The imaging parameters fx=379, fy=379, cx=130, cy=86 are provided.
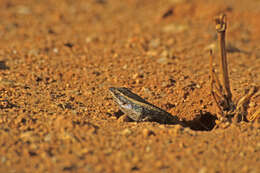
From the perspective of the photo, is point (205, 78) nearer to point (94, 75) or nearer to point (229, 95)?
point (229, 95)

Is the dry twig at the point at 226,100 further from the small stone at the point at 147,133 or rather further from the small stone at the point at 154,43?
the small stone at the point at 154,43

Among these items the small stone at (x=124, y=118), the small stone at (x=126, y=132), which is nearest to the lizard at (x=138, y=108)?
the small stone at (x=124, y=118)

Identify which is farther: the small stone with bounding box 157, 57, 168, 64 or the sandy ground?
the small stone with bounding box 157, 57, 168, 64

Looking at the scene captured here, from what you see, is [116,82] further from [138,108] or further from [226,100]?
[226,100]

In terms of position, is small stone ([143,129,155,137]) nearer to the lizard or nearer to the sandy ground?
the sandy ground

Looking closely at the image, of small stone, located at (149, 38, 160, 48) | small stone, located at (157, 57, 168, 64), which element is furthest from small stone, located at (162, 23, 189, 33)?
small stone, located at (157, 57, 168, 64)

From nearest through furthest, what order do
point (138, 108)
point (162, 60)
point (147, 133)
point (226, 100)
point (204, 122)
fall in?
point (147, 133) → point (226, 100) → point (138, 108) → point (204, 122) → point (162, 60)

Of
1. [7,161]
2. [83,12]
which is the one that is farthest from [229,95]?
[83,12]

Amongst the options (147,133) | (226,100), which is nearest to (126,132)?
(147,133)
